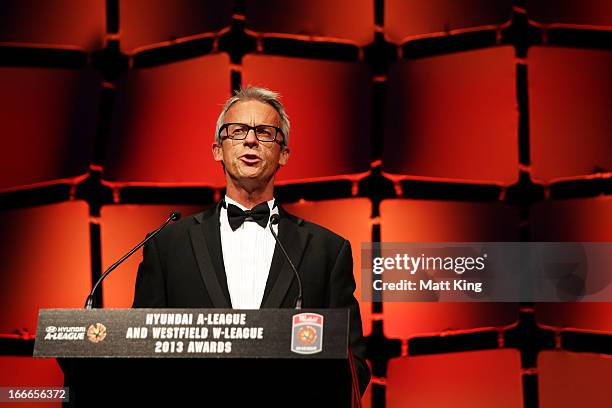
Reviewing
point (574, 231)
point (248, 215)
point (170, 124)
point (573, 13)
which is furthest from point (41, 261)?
point (573, 13)

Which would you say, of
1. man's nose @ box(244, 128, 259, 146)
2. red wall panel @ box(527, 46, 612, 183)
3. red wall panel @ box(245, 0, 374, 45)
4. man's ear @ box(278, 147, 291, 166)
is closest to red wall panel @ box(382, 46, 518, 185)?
red wall panel @ box(527, 46, 612, 183)

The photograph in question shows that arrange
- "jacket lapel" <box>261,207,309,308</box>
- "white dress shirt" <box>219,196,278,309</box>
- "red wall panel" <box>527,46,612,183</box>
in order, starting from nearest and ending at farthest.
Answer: "jacket lapel" <box>261,207,309,308</box>
"white dress shirt" <box>219,196,278,309</box>
"red wall panel" <box>527,46,612,183</box>

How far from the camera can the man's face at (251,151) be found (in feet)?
6.96

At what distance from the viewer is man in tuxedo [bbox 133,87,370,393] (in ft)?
6.69

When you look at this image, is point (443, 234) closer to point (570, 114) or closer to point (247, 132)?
point (570, 114)

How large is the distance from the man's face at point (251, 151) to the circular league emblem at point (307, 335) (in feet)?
2.49

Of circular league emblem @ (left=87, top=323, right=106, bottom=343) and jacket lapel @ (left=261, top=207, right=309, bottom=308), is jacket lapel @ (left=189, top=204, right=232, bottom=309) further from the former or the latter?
circular league emblem @ (left=87, top=323, right=106, bottom=343)

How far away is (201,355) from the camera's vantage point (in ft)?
4.66

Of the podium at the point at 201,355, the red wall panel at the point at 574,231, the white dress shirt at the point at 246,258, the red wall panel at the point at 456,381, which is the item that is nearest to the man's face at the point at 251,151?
the white dress shirt at the point at 246,258

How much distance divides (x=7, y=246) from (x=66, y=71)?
668 millimetres

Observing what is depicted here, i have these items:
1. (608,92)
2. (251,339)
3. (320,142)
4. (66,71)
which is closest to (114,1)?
(66,71)

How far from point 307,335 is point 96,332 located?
0.38 metres

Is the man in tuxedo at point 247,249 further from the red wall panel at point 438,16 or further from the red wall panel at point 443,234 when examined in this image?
the red wall panel at point 438,16

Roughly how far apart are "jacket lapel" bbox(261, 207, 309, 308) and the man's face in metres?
0.14
